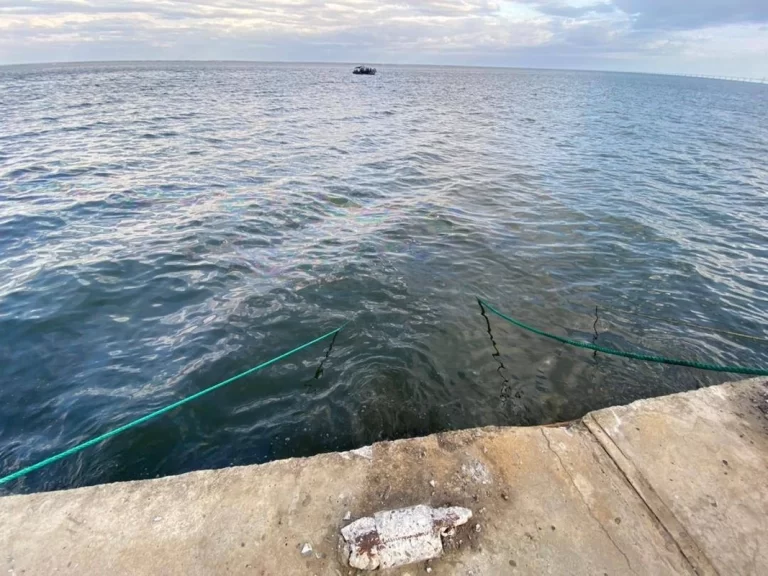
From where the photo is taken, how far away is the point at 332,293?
831 centimetres

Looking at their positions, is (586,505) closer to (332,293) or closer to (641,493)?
(641,493)

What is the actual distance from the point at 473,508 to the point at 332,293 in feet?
18.0

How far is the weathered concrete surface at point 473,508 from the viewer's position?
303 cm

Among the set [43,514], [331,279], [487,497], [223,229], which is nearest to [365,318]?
[331,279]

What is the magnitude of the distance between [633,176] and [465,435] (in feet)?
59.6

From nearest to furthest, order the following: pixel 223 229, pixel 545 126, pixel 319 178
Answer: pixel 223 229, pixel 319 178, pixel 545 126

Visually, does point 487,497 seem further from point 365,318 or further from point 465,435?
point 365,318

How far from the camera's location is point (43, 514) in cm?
331

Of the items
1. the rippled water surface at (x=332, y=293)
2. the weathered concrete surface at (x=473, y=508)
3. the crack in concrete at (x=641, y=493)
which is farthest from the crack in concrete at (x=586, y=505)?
the rippled water surface at (x=332, y=293)

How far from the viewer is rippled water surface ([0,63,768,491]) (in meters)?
5.54

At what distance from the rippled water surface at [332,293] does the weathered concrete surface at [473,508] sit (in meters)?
1.42

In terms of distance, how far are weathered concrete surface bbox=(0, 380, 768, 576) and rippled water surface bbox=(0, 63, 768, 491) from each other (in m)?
1.42

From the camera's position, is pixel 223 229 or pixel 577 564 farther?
pixel 223 229

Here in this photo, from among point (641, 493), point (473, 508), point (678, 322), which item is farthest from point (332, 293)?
point (678, 322)
